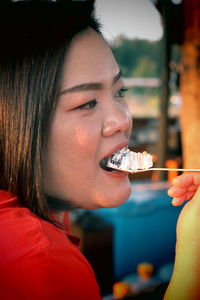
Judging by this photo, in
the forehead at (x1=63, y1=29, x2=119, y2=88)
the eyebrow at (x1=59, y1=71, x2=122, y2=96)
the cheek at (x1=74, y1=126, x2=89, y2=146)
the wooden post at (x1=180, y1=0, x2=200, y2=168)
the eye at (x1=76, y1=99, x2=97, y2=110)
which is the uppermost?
the forehead at (x1=63, y1=29, x2=119, y2=88)

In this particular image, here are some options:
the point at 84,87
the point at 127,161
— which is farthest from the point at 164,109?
the point at 84,87

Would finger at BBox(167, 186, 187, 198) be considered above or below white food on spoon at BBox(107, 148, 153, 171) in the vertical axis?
below

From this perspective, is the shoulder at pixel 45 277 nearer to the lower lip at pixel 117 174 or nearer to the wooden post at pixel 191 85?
the lower lip at pixel 117 174

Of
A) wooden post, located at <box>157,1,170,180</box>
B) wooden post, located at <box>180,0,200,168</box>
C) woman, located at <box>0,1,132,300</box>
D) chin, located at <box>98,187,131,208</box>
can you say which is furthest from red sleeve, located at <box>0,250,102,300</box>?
wooden post, located at <box>157,1,170,180</box>

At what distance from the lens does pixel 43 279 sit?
78 cm

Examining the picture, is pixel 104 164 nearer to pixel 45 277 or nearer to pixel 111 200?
pixel 111 200

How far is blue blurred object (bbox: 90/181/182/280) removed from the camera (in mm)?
3025

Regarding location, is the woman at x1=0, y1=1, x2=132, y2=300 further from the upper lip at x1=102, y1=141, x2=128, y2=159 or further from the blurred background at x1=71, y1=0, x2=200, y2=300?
the blurred background at x1=71, y1=0, x2=200, y2=300

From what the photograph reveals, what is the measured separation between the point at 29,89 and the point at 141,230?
2.31 meters

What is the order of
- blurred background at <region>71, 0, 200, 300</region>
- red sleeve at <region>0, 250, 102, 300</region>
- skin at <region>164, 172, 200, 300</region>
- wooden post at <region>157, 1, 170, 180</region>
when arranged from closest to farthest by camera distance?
1. red sleeve at <region>0, 250, 102, 300</region>
2. skin at <region>164, 172, 200, 300</region>
3. blurred background at <region>71, 0, 200, 300</region>
4. wooden post at <region>157, 1, 170, 180</region>

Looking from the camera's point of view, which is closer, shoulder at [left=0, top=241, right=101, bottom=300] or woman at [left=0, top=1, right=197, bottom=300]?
shoulder at [left=0, top=241, right=101, bottom=300]

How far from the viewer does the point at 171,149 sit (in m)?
7.42

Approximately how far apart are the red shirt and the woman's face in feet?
0.97

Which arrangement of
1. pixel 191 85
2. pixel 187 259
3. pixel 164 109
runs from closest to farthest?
pixel 187 259, pixel 191 85, pixel 164 109
